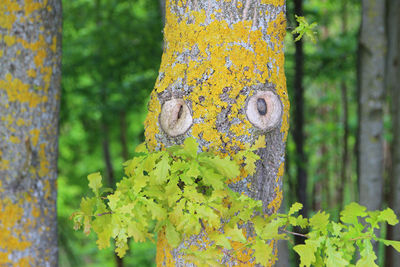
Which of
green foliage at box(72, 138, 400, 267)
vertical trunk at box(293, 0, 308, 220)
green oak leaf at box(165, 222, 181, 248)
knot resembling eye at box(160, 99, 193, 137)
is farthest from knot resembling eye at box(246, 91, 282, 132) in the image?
vertical trunk at box(293, 0, 308, 220)

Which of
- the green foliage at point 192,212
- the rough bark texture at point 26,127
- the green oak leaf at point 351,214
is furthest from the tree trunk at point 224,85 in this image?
the rough bark texture at point 26,127

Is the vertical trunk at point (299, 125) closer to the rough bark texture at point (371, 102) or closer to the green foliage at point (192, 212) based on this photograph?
the rough bark texture at point (371, 102)

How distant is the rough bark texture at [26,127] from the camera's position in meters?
2.74

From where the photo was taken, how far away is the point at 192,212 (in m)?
1.40

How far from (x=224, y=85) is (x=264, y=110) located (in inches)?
7.6

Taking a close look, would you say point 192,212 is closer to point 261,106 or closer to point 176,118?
point 176,118

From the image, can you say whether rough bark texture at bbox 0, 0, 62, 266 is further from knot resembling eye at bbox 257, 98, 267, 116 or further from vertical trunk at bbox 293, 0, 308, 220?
vertical trunk at bbox 293, 0, 308, 220

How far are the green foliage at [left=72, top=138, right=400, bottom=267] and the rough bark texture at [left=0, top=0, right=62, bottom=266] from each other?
149 centimetres

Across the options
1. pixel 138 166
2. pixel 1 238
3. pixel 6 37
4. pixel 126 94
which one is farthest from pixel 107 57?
pixel 138 166

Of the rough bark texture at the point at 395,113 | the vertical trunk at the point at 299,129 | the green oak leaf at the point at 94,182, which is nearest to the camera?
the green oak leaf at the point at 94,182

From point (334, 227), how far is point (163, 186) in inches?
27.4

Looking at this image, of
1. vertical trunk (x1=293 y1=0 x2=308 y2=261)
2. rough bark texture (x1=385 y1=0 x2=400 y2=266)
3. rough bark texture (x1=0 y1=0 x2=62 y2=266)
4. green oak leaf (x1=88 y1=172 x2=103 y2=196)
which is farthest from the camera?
vertical trunk (x1=293 y1=0 x2=308 y2=261)

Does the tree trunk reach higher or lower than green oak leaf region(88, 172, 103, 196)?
higher

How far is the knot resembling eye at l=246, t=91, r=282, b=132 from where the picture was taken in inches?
61.9
